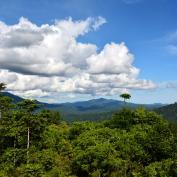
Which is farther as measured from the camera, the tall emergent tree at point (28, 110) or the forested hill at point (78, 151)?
the tall emergent tree at point (28, 110)

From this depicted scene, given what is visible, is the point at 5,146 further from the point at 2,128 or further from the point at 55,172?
the point at 55,172

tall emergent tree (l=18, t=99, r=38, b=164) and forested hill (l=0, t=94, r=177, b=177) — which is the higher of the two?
tall emergent tree (l=18, t=99, r=38, b=164)

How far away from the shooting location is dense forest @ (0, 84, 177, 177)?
79.6 metres

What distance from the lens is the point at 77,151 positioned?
310ft

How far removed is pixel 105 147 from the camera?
285ft

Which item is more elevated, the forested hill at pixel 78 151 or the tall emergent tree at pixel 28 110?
the tall emergent tree at pixel 28 110

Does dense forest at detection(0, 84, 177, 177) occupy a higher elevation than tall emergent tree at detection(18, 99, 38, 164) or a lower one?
lower

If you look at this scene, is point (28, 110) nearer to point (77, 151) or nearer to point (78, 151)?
point (78, 151)

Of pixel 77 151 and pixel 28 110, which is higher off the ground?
pixel 28 110

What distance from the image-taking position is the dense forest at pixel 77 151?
3132 inches

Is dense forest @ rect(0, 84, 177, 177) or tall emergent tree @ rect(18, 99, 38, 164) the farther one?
tall emergent tree @ rect(18, 99, 38, 164)

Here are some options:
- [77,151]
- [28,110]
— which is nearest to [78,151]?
[77,151]

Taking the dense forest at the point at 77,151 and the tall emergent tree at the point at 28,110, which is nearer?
the dense forest at the point at 77,151

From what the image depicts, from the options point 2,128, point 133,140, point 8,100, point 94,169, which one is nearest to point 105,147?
point 94,169
